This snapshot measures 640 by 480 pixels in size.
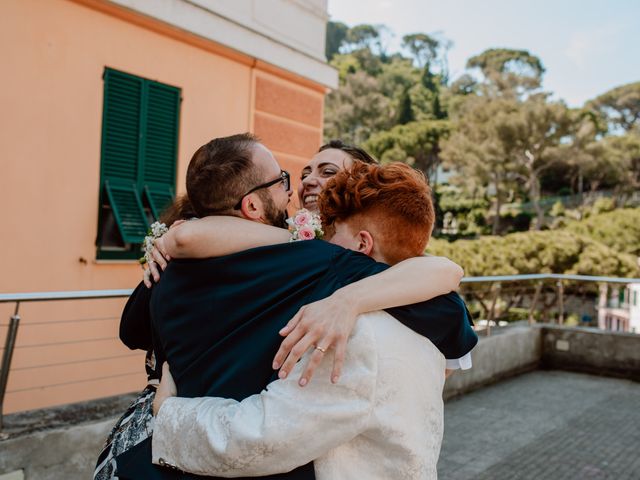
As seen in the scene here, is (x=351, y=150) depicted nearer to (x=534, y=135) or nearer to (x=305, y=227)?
(x=305, y=227)

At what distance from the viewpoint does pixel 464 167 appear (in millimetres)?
39250

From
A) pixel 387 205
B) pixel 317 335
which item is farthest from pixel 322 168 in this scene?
pixel 317 335

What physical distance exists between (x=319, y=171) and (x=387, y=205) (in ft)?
3.83

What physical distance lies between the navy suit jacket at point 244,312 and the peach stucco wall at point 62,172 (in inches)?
133

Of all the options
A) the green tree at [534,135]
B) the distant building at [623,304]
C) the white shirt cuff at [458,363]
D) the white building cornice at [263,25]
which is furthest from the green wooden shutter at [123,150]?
the green tree at [534,135]

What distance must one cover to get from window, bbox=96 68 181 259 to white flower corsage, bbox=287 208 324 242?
13.8ft

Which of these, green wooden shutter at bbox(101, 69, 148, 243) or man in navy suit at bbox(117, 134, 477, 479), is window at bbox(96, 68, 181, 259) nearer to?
green wooden shutter at bbox(101, 69, 148, 243)

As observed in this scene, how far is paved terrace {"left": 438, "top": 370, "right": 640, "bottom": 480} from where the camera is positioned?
437 cm

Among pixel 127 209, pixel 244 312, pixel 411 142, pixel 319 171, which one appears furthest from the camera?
pixel 411 142

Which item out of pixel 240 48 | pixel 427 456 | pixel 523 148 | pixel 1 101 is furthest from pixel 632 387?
pixel 523 148

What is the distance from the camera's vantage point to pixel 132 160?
5.72m

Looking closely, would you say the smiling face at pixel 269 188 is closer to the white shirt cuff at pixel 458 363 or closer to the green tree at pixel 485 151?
the white shirt cuff at pixel 458 363

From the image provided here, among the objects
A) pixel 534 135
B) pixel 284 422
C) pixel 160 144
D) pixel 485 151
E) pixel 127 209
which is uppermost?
→ pixel 534 135

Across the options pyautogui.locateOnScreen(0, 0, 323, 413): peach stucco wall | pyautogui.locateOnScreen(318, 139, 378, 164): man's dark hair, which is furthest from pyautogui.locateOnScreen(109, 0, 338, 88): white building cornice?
pyautogui.locateOnScreen(318, 139, 378, 164): man's dark hair
